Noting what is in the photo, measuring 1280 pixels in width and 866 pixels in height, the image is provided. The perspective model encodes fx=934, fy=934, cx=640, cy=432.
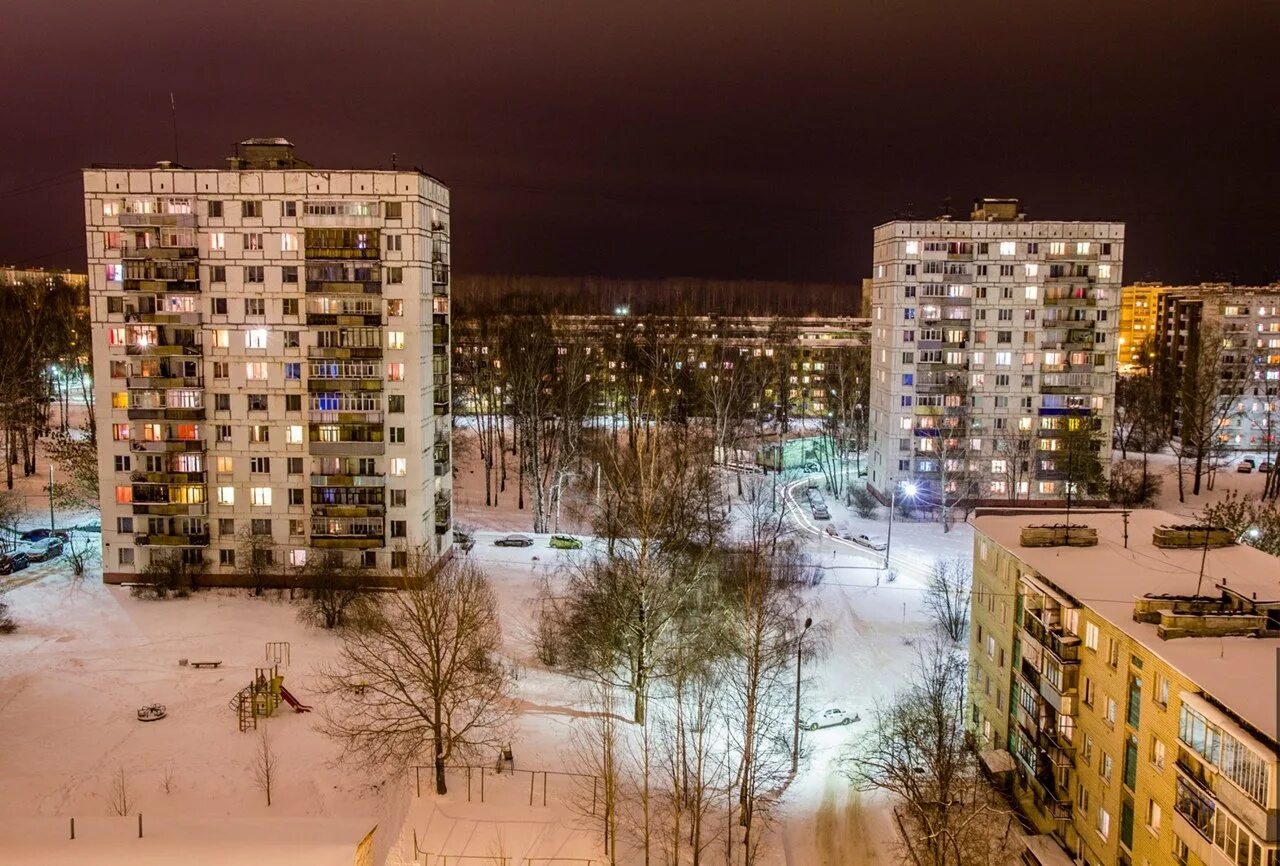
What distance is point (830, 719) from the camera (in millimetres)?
29125

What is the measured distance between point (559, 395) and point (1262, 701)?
154 feet

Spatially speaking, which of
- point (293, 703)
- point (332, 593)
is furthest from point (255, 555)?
point (293, 703)

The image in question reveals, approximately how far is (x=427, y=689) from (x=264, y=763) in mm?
4864

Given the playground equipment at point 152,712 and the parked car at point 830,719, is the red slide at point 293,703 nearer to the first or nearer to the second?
the playground equipment at point 152,712

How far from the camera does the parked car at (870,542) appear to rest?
45169 millimetres

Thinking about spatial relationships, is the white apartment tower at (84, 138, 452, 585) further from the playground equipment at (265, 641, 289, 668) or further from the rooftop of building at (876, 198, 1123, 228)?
the rooftop of building at (876, 198, 1123, 228)

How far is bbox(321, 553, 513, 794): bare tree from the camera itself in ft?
82.5

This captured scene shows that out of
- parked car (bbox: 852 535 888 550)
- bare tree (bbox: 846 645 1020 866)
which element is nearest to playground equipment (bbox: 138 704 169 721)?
bare tree (bbox: 846 645 1020 866)

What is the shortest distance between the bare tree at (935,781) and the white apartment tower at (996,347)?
83.6 ft

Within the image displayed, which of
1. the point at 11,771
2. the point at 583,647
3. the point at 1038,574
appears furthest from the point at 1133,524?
the point at 11,771

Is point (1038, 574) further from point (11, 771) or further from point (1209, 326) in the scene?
point (1209, 326)

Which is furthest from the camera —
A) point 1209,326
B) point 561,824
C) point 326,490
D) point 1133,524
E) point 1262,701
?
point 1209,326

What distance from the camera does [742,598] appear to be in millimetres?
29812

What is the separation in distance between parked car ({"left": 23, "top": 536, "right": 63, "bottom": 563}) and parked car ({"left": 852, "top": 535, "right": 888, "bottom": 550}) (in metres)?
37.7
